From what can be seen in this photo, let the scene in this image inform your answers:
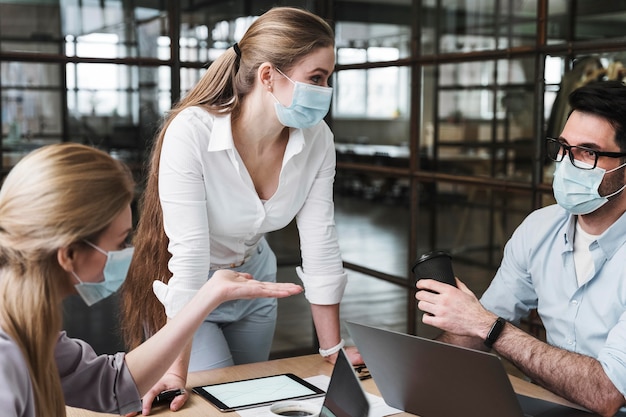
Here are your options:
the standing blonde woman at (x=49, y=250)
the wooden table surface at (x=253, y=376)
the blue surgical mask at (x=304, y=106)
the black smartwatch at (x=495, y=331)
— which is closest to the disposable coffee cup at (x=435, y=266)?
the black smartwatch at (x=495, y=331)

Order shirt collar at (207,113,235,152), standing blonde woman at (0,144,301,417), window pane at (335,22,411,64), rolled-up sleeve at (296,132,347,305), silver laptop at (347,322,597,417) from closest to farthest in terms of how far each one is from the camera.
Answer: standing blonde woman at (0,144,301,417) → silver laptop at (347,322,597,417) → shirt collar at (207,113,235,152) → rolled-up sleeve at (296,132,347,305) → window pane at (335,22,411,64)

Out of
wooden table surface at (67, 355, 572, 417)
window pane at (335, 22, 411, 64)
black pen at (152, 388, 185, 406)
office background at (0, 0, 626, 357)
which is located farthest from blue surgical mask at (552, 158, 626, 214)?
window pane at (335, 22, 411, 64)

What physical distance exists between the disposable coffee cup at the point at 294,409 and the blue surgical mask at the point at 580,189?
0.80m

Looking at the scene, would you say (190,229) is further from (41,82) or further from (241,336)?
(41,82)

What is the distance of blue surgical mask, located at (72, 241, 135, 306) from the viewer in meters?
1.33

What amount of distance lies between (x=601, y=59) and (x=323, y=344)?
4.55 feet

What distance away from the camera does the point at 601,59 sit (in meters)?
2.74

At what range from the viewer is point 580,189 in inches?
78.2

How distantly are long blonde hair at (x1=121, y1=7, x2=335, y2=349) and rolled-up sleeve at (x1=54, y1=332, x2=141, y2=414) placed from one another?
0.59 m

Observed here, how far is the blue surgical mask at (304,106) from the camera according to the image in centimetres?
211

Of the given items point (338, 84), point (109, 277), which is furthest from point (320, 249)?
point (338, 84)

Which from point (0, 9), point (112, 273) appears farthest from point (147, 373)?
point (0, 9)

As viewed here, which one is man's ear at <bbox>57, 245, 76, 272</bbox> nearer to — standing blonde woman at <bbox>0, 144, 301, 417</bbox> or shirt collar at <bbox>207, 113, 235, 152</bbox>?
standing blonde woman at <bbox>0, 144, 301, 417</bbox>

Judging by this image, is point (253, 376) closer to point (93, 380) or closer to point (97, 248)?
point (93, 380)
